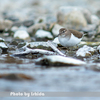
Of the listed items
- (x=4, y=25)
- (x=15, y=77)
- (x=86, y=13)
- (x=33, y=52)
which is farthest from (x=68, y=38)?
(x=4, y=25)

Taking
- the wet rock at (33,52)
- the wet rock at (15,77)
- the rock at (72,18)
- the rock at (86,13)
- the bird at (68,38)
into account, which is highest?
the rock at (86,13)

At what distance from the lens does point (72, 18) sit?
1445 cm

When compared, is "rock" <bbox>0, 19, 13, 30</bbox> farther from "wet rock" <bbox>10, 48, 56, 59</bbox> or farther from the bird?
"wet rock" <bbox>10, 48, 56, 59</bbox>

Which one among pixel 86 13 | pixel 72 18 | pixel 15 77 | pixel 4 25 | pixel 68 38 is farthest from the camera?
pixel 4 25

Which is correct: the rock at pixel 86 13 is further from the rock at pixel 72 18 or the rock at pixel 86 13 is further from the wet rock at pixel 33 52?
the wet rock at pixel 33 52

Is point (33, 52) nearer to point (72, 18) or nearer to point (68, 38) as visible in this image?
point (68, 38)

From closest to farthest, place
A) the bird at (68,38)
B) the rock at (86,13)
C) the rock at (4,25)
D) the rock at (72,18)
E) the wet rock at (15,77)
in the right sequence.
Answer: the wet rock at (15,77) → the bird at (68,38) → the rock at (72,18) → the rock at (86,13) → the rock at (4,25)

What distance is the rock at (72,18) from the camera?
1441 centimetres

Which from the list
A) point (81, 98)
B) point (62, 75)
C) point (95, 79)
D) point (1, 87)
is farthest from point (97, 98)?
point (1, 87)

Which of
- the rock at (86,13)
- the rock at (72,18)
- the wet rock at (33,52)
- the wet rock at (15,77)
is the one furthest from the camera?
the rock at (86,13)

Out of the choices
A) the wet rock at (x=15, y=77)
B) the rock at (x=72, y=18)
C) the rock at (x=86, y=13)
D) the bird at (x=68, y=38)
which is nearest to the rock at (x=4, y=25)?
the rock at (x=72, y=18)

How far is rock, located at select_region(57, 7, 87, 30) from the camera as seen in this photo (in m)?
14.4

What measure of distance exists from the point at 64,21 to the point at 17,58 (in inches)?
344

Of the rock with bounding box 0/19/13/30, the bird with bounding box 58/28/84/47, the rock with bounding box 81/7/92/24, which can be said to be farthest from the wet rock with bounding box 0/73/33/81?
the rock with bounding box 81/7/92/24
